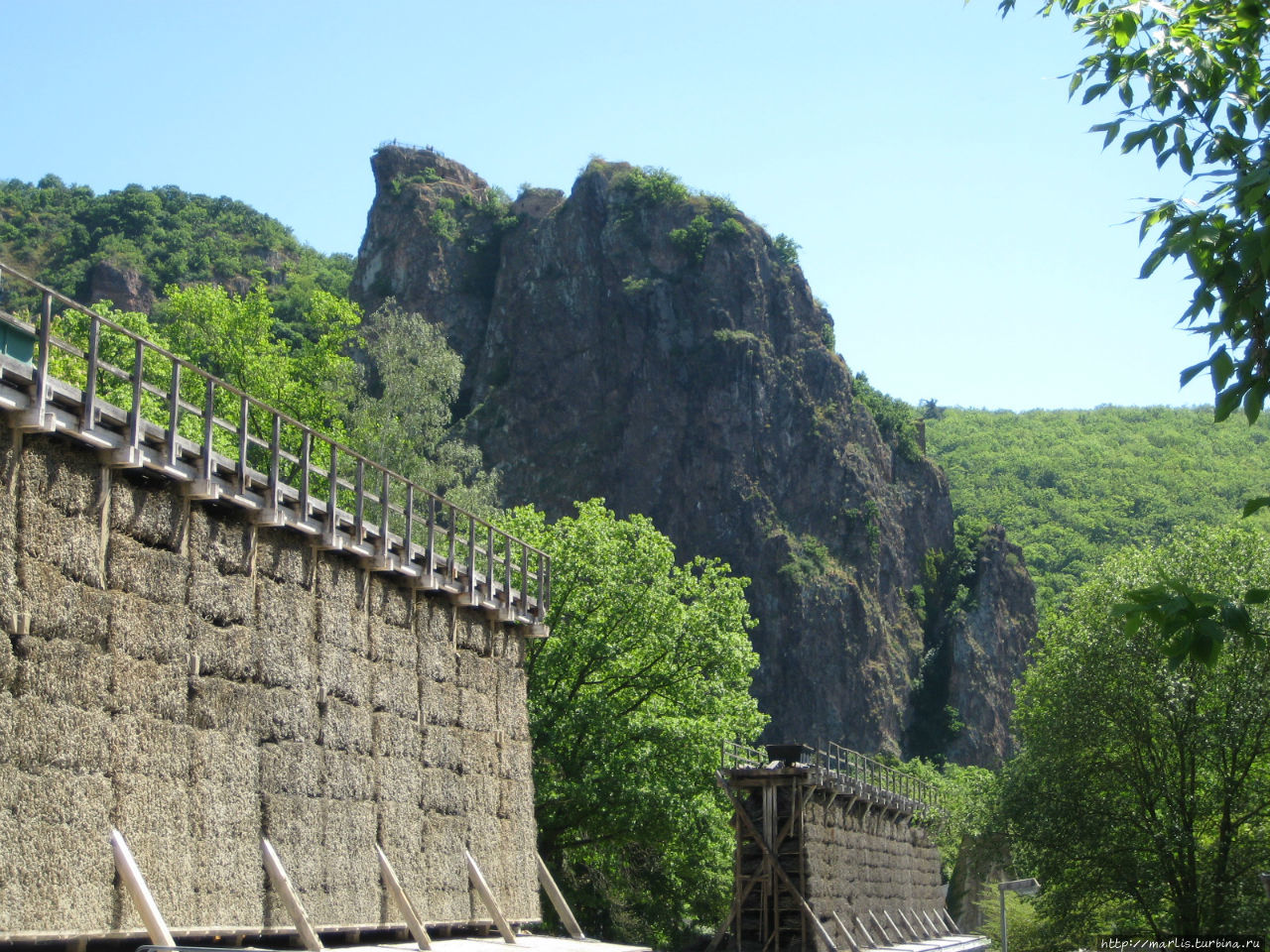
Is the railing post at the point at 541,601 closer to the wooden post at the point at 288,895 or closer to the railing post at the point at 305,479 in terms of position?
the railing post at the point at 305,479

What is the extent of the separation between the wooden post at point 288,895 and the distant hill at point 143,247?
93913 mm

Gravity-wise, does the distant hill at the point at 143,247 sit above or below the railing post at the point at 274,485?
above

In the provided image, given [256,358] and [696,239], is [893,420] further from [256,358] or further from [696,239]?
[256,358]

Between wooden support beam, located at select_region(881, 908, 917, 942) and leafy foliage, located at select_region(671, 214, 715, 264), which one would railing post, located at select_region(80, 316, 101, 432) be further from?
leafy foliage, located at select_region(671, 214, 715, 264)

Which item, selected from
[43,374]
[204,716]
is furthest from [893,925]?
[43,374]

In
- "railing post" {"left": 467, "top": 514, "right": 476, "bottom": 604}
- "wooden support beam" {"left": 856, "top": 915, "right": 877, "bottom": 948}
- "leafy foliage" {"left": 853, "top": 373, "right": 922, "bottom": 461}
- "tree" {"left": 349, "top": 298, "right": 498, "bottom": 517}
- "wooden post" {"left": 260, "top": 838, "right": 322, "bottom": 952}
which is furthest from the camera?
"leafy foliage" {"left": 853, "top": 373, "right": 922, "bottom": 461}

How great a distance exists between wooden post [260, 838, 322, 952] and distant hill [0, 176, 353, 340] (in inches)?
3697

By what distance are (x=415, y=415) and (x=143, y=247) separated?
87.0 metres

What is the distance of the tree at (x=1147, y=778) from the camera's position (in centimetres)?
3059

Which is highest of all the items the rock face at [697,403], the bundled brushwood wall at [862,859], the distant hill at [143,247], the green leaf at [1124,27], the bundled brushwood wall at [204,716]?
the distant hill at [143,247]

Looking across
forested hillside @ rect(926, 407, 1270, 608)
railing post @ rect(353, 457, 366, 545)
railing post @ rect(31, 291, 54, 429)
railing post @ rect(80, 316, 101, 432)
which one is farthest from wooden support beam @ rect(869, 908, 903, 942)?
forested hillside @ rect(926, 407, 1270, 608)

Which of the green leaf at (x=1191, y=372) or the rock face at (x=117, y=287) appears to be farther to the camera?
the rock face at (x=117, y=287)

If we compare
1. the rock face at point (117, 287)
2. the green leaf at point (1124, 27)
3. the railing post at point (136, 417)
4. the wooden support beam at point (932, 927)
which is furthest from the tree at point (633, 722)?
the rock face at point (117, 287)

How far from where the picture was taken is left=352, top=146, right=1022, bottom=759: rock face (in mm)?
88500
